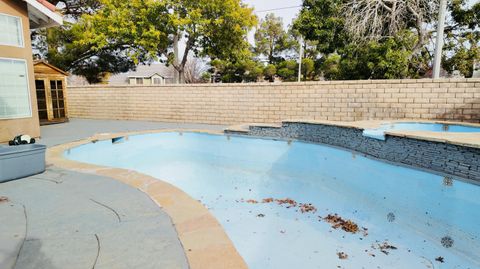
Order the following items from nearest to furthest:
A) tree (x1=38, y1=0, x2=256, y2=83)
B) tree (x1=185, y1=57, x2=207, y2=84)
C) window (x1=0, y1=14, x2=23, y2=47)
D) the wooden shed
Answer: window (x1=0, y1=14, x2=23, y2=47), the wooden shed, tree (x1=38, y1=0, x2=256, y2=83), tree (x1=185, y1=57, x2=207, y2=84)

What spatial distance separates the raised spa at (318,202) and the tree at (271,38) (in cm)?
2501

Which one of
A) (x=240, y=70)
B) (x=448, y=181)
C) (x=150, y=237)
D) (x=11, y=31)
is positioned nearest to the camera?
(x=150, y=237)

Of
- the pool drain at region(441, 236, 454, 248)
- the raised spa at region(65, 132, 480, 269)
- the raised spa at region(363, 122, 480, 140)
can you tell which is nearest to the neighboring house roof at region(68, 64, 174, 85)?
the raised spa at region(65, 132, 480, 269)

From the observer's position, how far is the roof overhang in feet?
25.9

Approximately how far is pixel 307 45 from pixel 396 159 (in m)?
27.4

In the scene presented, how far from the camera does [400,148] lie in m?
5.68

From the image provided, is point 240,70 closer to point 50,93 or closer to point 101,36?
point 101,36

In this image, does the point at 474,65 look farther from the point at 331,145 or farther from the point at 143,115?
the point at 143,115

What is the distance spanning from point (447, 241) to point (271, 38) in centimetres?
3093

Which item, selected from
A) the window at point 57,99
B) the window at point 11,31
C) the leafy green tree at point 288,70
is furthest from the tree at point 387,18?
the leafy green tree at point 288,70

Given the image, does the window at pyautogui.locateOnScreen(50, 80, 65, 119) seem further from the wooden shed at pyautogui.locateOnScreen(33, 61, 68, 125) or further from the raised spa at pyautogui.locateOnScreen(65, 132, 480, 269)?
the raised spa at pyautogui.locateOnScreen(65, 132, 480, 269)

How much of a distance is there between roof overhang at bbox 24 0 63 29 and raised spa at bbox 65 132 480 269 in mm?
4225

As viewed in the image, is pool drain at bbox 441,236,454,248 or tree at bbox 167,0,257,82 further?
tree at bbox 167,0,257,82

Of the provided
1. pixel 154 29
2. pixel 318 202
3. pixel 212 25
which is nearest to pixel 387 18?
pixel 212 25
